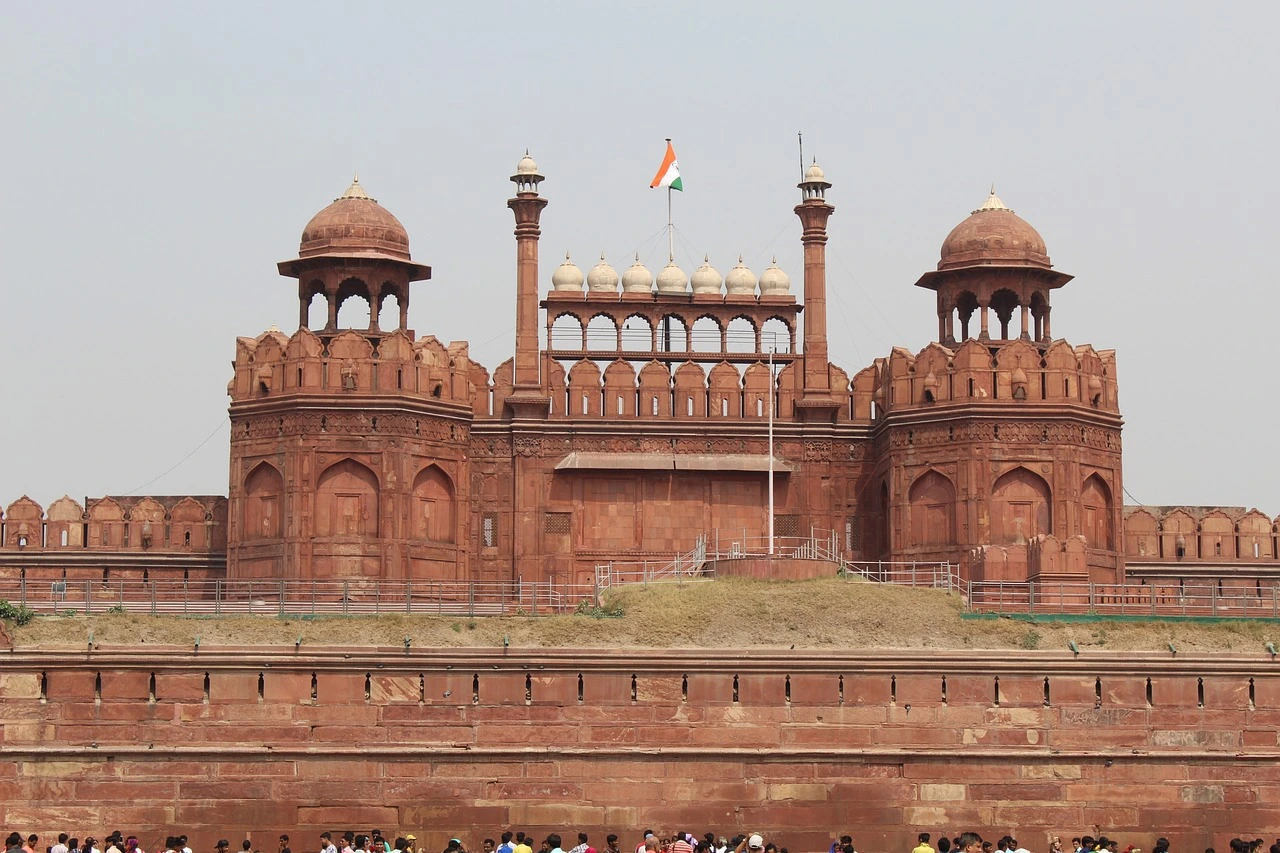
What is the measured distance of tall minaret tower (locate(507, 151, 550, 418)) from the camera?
2087 inches

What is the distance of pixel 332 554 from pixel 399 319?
5.84 meters

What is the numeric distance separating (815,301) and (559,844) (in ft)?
56.8

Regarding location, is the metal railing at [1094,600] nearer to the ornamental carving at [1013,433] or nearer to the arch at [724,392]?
the ornamental carving at [1013,433]

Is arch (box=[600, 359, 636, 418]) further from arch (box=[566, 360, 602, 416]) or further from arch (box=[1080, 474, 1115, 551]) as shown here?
arch (box=[1080, 474, 1115, 551])

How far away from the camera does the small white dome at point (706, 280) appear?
54.6m

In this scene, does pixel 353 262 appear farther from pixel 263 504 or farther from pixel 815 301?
pixel 815 301

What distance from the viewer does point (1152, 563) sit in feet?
177

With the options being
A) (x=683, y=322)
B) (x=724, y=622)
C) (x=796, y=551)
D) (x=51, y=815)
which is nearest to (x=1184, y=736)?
(x=724, y=622)

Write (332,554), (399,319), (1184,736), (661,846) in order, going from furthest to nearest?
→ (399,319) < (332,554) < (1184,736) < (661,846)

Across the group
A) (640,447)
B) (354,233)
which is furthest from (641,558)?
(354,233)

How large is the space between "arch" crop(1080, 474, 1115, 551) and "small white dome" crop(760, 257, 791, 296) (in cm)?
784

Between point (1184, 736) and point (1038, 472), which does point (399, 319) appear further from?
point (1184, 736)

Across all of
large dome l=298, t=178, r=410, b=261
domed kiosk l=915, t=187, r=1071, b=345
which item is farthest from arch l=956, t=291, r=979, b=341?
large dome l=298, t=178, r=410, b=261

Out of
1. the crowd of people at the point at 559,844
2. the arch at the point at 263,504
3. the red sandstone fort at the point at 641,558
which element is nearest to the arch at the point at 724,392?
the red sandstone fort at the point at 641,558
